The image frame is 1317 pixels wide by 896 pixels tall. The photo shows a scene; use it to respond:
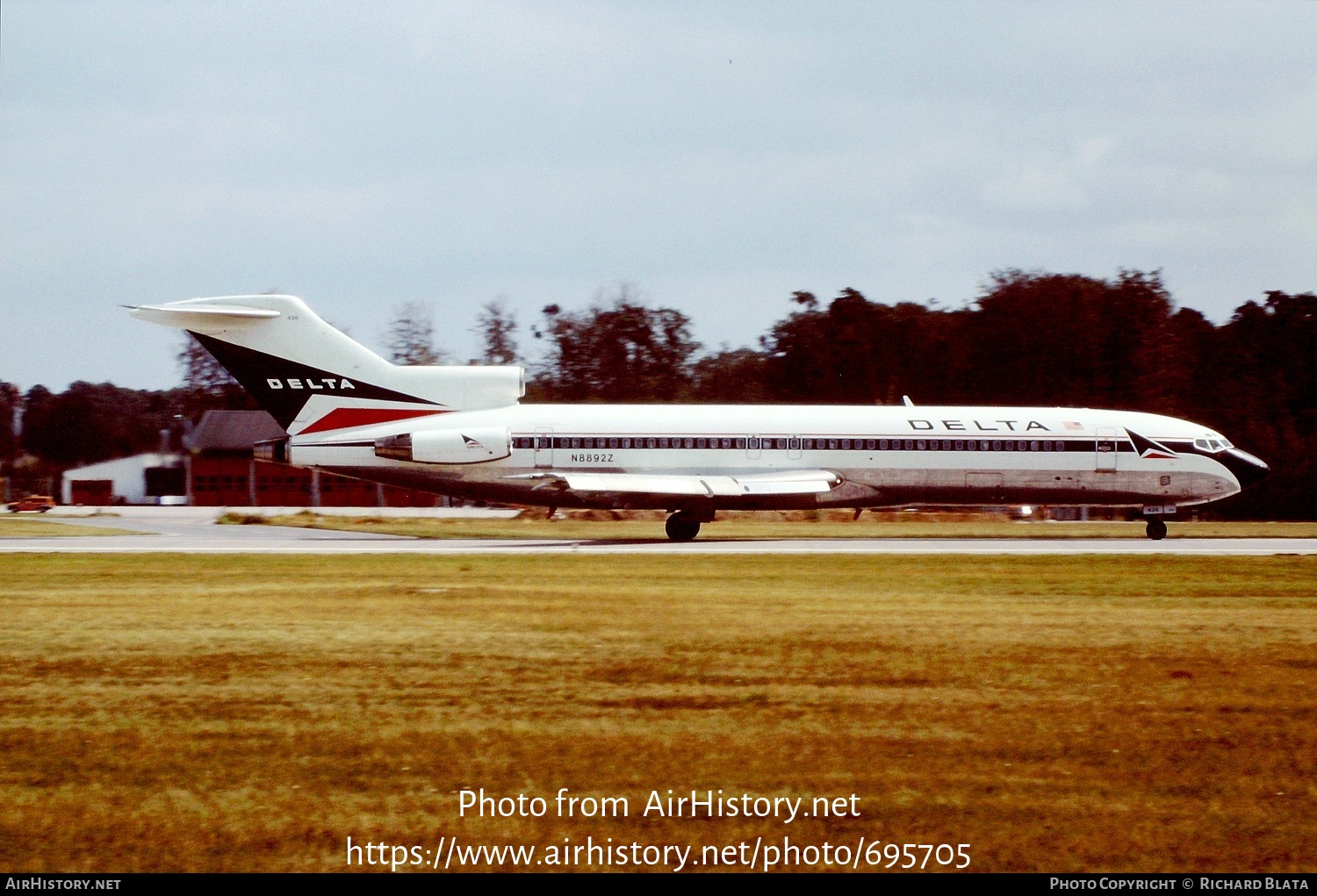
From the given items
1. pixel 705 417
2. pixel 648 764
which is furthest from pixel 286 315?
pixel 648 764

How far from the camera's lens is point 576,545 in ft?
103

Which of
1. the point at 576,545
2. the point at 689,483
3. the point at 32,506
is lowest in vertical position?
the point at 576,545

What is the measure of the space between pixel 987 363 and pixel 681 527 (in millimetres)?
36019

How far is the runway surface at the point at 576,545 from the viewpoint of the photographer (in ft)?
91.2

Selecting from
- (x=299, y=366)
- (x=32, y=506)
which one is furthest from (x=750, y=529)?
(x=32, y=506)

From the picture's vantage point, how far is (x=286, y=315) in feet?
110

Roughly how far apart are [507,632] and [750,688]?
12.4 feet

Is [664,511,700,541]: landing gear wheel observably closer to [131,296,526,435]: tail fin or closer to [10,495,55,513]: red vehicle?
[131,296,526,435]: tail fin

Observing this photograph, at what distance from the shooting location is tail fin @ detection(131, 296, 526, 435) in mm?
33125

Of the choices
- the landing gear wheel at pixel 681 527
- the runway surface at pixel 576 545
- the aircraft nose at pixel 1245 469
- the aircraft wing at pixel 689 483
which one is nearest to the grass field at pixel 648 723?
the runway surface at pixel 576 545

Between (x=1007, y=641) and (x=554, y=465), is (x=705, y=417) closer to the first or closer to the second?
(x=554, y=465)

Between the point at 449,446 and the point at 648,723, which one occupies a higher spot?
the point at 449,446

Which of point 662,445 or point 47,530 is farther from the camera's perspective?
point 47,530

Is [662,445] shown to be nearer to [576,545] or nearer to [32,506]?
[576,545]
